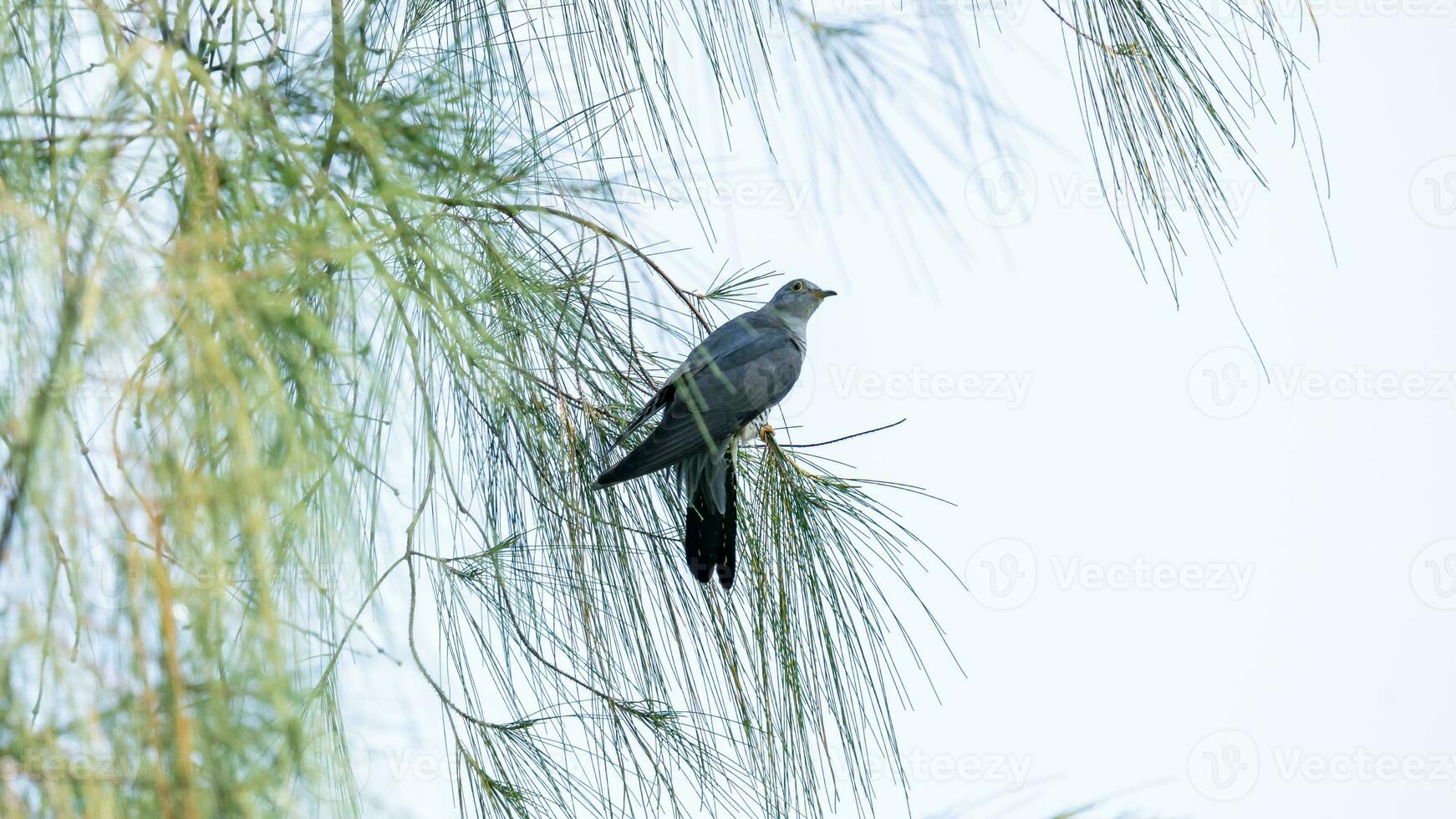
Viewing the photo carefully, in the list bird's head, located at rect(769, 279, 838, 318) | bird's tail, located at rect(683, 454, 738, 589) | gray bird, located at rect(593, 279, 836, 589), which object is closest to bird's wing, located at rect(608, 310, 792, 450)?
gray bird, located at rect(593, 279, 836, 589)

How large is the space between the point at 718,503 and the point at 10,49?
118 cm

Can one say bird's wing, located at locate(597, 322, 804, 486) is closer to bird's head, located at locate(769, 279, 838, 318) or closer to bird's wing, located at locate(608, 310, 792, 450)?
bird's wing, located at locate(608, 310, 792, 450)

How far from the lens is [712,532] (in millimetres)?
1881

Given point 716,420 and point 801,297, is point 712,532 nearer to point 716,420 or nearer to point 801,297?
point 716,420

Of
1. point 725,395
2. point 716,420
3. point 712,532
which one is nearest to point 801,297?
point 725,395

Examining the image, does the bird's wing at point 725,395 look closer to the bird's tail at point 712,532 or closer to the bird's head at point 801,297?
the bird's tail at point 712,532

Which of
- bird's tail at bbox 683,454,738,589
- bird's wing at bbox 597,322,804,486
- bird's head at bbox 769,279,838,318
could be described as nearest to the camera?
bird's wing at bbox 597,322,804,486

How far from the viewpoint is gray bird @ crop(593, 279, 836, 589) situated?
1621mm

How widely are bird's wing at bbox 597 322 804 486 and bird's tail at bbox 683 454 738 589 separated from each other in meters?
0.08

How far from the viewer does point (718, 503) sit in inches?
74.7

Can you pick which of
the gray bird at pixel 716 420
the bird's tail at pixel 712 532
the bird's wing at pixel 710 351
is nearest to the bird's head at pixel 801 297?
the gray bird at pixel 716 420

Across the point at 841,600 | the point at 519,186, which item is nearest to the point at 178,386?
the point at 519,186

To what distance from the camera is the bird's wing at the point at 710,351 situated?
1.64 m

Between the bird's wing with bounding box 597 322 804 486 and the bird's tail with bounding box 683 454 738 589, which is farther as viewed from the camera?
the bird's tail with bounding box 683 454 738 589
